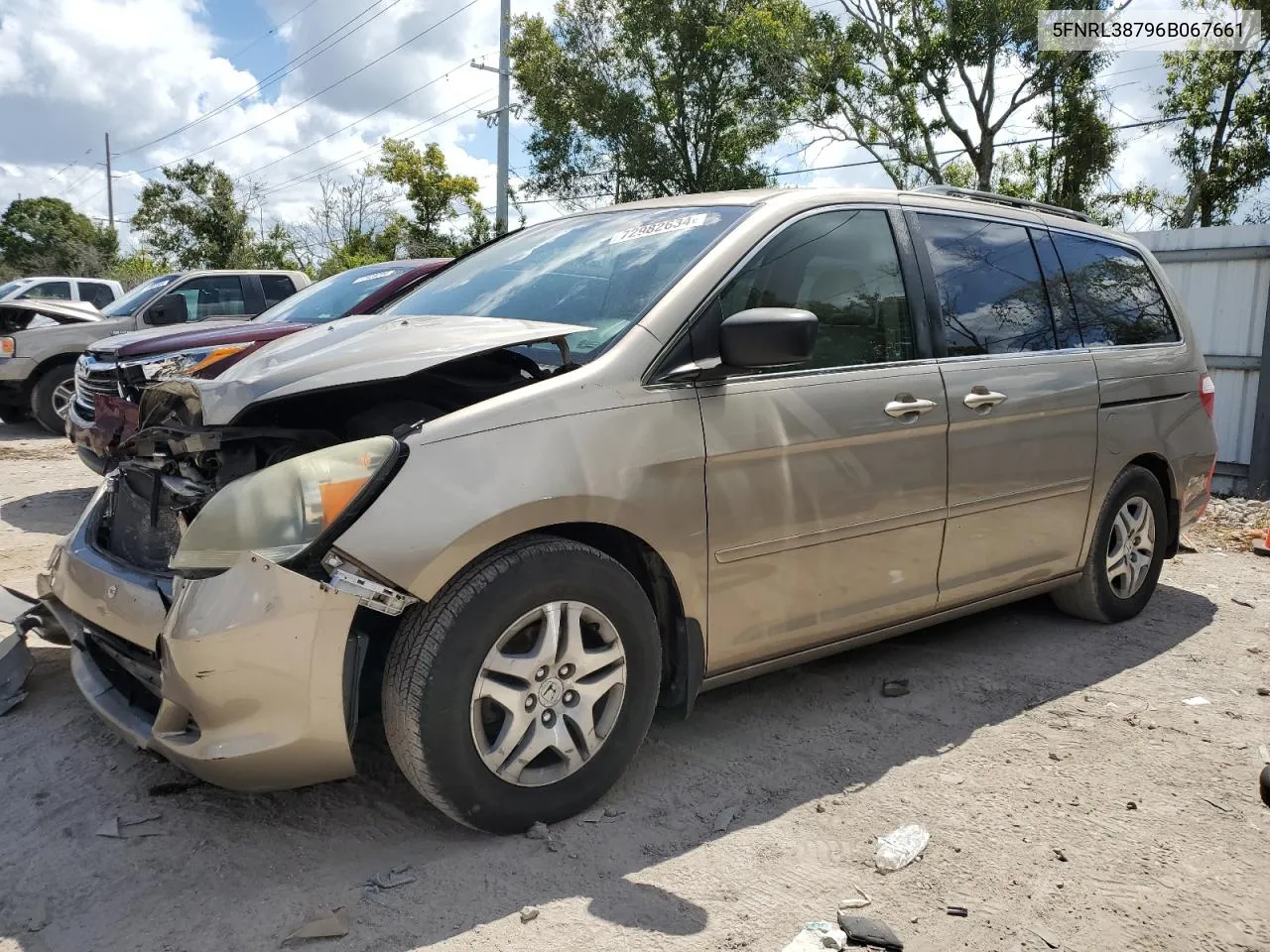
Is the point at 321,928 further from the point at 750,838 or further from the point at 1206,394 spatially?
the point at 1206,394

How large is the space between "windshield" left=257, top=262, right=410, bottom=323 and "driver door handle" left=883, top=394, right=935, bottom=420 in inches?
175

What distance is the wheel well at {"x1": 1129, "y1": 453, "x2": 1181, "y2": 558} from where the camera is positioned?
480 centimetres

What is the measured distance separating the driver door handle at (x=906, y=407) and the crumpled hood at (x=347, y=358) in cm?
110

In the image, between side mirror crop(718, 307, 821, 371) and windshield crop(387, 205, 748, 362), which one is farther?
windshield crop(387, 205, 748, 362)

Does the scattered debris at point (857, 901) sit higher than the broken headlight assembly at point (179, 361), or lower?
lower

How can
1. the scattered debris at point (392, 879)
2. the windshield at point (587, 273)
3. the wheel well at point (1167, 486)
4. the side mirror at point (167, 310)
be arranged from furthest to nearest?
the side mirror at point (167, 310)
the wheel well at point (1167, 486)
the windshield at point (587, 273)
the scattered debris at point (392, 879)

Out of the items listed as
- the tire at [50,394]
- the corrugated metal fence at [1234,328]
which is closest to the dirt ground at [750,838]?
the corrugated metal fence at [1234,328]

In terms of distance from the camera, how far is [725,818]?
3.00 m

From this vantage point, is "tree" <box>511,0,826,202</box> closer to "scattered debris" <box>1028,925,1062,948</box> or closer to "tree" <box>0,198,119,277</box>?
"scattered debris" <box>1028,925,1062,948</box>

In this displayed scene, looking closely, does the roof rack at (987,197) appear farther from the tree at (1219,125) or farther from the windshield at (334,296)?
the tree at (1219,125)

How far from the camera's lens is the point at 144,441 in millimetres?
3086

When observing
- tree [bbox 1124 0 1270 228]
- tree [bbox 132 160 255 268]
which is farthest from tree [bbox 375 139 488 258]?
tree [bbox 1124 0 1270 228]

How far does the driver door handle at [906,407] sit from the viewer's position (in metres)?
3.52

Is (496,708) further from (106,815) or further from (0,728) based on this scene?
(0,728)
